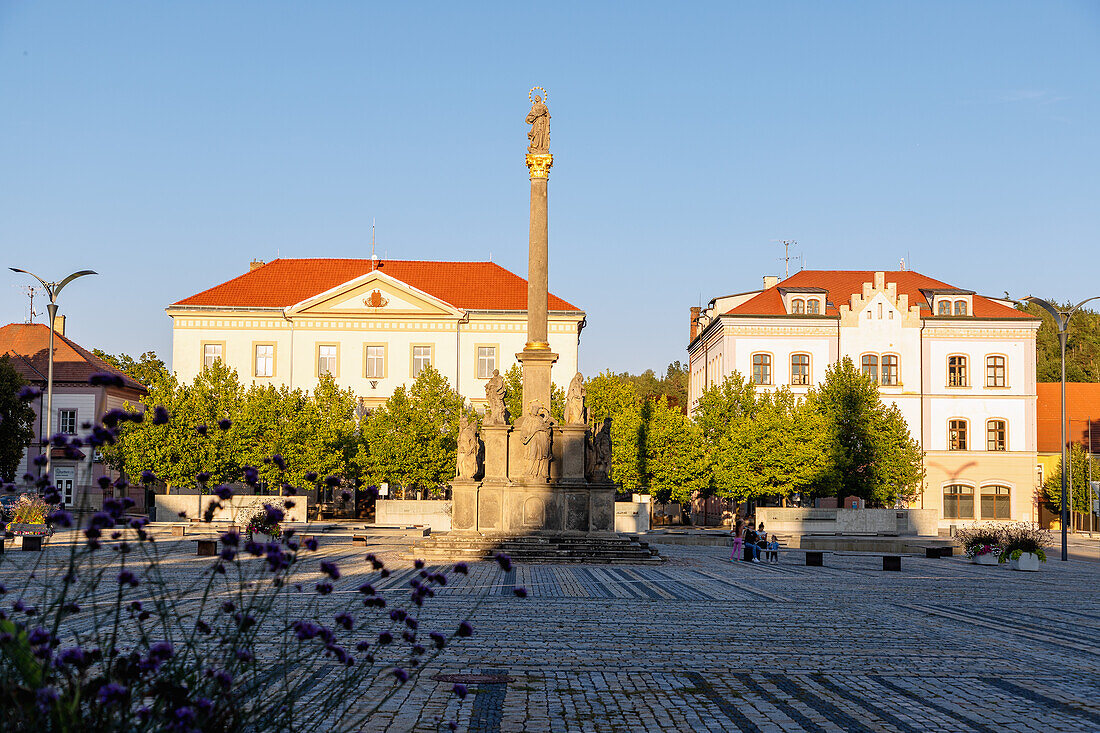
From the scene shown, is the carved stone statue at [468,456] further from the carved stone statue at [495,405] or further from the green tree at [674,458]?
the green tree at [674,458]

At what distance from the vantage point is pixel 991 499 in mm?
61500

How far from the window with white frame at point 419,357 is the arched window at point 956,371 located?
31.3 metres

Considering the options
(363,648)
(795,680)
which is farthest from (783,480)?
(363,648)

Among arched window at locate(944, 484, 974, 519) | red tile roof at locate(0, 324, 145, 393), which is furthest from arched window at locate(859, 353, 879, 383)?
red tile roof at locate(0, 324, 145, 393)

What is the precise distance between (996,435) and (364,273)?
4084 centimetres

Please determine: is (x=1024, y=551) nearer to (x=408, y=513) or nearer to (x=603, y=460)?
(x=603, y=460)

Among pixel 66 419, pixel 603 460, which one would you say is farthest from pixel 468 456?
pixel 66 419

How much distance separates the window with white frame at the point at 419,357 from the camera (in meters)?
65.2

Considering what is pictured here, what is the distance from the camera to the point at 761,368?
6300 cm

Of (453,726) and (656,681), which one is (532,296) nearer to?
(656,681)

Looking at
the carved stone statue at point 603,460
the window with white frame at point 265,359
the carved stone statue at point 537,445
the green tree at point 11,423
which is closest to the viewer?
the carved stone statue at point 537,445

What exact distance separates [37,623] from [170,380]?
187ft

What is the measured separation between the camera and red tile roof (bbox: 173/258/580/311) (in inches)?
2603

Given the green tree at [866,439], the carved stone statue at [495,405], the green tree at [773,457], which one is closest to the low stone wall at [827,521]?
the green tree at [773,457]
